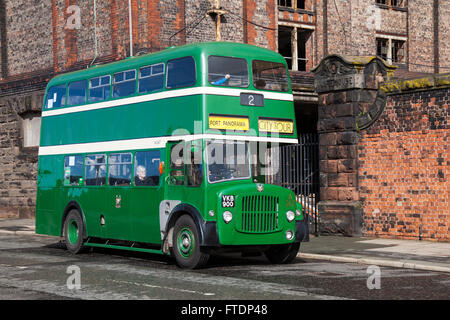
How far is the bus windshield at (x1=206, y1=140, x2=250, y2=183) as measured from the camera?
12.6 metres

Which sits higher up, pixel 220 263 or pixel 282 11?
pixel 282 11

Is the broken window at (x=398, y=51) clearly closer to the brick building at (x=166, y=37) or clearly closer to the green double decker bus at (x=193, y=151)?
the brick building at (x=166, y=37)

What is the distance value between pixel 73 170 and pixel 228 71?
5454 mm

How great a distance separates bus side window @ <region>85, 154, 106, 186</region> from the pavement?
15.5 feet

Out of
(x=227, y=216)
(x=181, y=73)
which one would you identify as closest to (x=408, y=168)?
(x=227, y=216)

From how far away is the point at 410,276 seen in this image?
11.6m

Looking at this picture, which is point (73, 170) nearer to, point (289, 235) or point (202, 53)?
point (202, 53)

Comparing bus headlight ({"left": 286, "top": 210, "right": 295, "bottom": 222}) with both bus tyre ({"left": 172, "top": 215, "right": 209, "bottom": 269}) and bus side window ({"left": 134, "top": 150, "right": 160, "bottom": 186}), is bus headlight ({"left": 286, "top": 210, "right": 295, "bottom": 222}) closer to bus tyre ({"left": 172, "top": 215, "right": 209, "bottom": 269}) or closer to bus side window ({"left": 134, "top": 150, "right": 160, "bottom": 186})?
bus tyre ({"left": 172, "top": 215, "right": 209, "bottom": 269})

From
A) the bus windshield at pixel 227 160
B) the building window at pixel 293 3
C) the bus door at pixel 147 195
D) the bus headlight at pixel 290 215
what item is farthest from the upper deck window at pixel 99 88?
the building window at pixel 293 3

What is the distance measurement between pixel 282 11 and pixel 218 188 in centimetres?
1886
